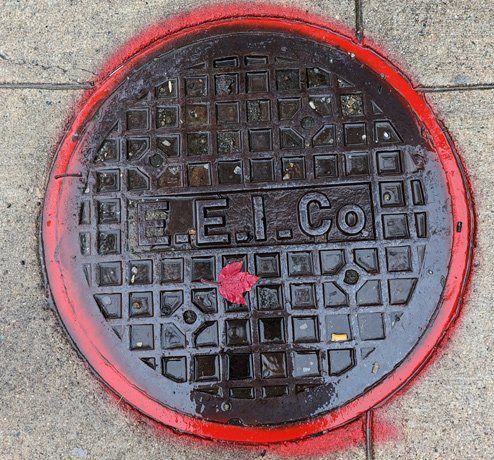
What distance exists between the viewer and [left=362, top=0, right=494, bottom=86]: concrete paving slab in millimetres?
2199

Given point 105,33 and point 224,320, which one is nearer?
point 224,320

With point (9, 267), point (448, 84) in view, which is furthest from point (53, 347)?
point (448, 84)

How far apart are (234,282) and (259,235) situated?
0.21 meters

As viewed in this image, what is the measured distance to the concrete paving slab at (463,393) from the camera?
205 cm

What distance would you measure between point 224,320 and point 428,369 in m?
0.84

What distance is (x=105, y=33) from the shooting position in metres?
2.28

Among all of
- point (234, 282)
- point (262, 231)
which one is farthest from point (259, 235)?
point (234, 282)

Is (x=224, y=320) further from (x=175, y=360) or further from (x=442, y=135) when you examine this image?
(x=442, y=135)

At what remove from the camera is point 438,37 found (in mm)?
2221

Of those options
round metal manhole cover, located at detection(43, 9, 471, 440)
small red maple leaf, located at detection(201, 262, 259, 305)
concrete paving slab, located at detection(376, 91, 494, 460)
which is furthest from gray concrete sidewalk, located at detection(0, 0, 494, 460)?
small red maple leaf, located at detection(201, 262, 259, 305)

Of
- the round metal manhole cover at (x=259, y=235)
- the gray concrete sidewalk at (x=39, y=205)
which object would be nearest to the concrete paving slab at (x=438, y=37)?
the gray concrete sidewalk at (x=39, y=205)

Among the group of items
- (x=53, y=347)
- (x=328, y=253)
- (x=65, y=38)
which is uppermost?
(x=65, y=38)

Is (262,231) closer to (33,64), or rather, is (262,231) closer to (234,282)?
(234,282)

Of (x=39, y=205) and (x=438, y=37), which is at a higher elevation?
(x=438, y=37)
